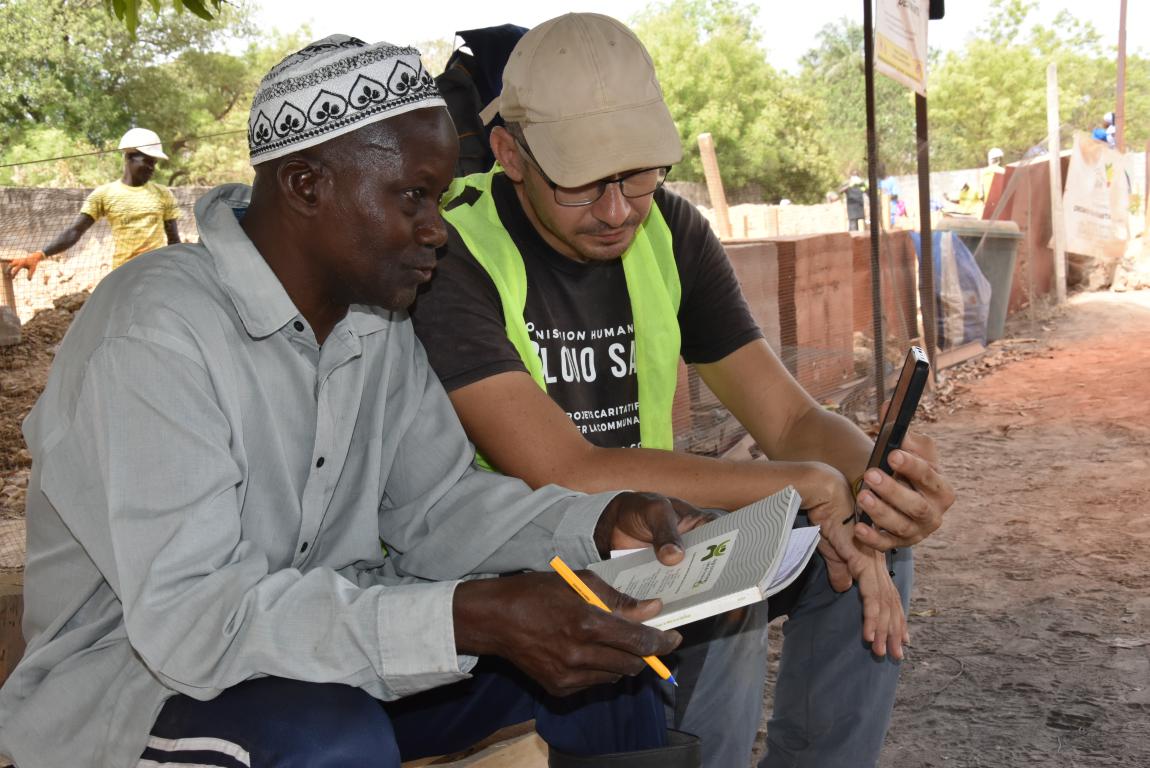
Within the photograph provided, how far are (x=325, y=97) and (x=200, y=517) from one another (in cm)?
73

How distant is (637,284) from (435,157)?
83cm

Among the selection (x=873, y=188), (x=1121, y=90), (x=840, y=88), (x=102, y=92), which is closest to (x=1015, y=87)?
(x=840, y=88)

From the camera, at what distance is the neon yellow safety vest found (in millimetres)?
2488

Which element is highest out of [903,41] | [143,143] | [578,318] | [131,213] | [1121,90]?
[1121,90]

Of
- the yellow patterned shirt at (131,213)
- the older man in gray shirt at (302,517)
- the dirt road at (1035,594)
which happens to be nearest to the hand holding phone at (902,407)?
the older man in gray shirt at (302,517)

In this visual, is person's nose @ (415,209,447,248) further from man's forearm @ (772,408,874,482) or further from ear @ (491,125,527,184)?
man's forearm @ (772,408,874,482)

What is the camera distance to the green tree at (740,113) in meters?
36.5

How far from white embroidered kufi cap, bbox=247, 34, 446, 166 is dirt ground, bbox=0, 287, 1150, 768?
7.66ft

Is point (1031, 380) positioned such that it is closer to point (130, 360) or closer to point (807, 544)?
point (807, 544)

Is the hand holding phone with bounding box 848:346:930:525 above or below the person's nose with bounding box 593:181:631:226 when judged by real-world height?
below

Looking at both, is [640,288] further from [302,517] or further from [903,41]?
[903,41]

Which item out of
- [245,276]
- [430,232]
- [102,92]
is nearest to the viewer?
[245,276]

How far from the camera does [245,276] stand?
182 cm

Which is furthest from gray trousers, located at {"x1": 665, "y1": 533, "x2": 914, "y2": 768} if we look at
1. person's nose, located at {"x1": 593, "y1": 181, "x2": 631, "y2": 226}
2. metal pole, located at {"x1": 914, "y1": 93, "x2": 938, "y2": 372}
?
metal pole, located at {"x1": 914, "y1": 93, "x2": 938, "y2": 372}
